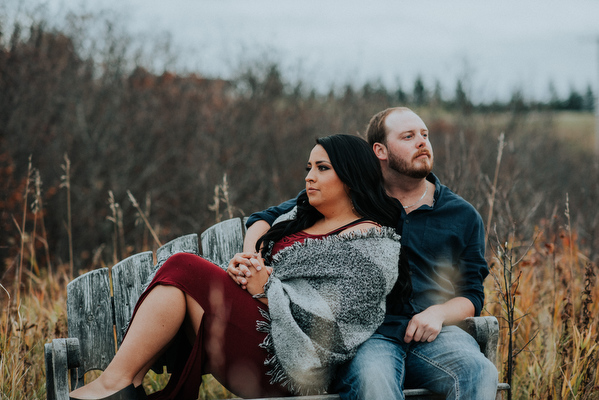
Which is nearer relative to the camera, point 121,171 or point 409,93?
point 121,171

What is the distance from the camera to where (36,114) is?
22.3 feet

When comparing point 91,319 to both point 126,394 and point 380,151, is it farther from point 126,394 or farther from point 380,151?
point 380,151

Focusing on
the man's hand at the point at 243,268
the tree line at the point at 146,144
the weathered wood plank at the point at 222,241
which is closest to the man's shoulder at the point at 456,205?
the man's hand at the point at 243,268

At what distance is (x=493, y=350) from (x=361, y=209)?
0.88m

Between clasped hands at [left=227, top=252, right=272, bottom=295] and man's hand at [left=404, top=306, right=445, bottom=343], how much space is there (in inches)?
26.4

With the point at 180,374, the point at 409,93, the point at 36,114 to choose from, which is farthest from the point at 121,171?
the point at 409,93

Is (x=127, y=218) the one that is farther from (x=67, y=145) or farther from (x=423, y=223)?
(x=423, y=223)

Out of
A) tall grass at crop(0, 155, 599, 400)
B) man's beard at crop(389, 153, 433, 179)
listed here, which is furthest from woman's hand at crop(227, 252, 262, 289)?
tall grass at crop(0, 155, 599, 400)

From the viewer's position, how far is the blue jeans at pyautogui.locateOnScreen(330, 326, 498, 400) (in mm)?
2242

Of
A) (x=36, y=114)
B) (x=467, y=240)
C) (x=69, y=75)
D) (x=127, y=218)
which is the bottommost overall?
(x=127, y=218)

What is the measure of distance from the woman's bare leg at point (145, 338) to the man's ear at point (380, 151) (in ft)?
3.96

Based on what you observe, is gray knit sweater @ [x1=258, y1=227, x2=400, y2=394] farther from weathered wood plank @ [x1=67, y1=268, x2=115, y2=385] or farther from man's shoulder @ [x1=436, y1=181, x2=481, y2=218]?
weathered wood plank @ [x1=67, y1=268, x2=115, y2=385]

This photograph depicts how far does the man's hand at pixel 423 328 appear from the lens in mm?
2494

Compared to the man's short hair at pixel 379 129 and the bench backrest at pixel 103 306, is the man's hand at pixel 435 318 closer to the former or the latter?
the man's short hair at pixel 379 129
